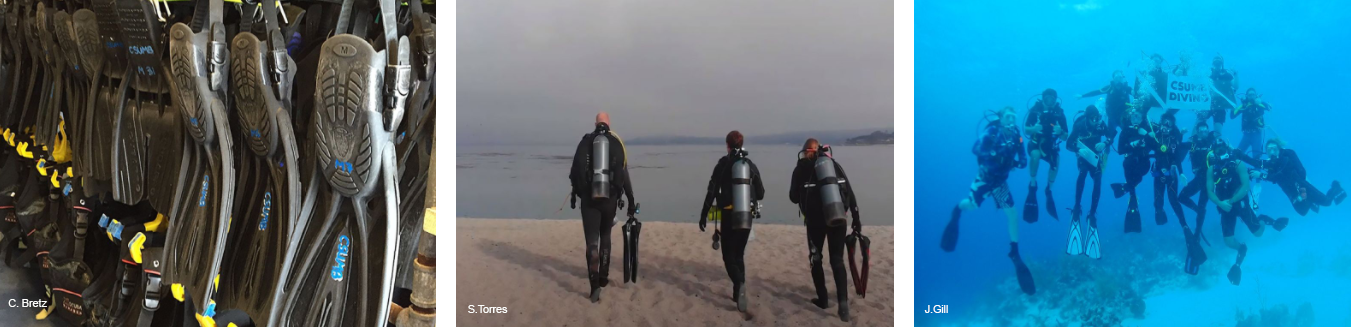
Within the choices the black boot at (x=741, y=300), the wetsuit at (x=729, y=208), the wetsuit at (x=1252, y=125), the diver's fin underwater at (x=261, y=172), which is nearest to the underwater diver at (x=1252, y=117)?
the wetsuit at (x=1252, y=125)

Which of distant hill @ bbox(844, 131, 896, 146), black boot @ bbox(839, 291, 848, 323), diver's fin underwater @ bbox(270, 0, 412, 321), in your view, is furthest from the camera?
black boot @ bbox(839, 291, 848, 323)

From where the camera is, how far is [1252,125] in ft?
7.67

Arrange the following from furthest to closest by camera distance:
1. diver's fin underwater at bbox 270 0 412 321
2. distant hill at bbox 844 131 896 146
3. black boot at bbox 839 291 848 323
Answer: black boot at bbox 839 291 848 323 < distant hill at bbox 844 131 896 146 < diver's fin underwater at bbox 270 0 412 321

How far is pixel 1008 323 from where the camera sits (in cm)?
244

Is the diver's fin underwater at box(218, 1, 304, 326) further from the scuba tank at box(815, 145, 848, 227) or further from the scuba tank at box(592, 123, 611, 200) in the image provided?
the scuba tank at box(815, 145, 848, 227)

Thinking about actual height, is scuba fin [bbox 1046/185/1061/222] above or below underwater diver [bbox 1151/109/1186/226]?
below

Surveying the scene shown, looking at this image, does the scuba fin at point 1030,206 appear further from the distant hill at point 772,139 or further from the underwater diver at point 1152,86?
the distant hill at point 772,139

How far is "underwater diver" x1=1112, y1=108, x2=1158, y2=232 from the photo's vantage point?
2.32 metres

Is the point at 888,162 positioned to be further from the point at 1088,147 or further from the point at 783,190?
the point at 1088,147

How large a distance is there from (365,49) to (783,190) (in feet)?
4.55

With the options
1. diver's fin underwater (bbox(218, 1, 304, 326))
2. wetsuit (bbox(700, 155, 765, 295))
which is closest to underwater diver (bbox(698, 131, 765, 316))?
wetsuit (bbox(700, 155, 765, 295))

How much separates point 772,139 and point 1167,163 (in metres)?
1.32

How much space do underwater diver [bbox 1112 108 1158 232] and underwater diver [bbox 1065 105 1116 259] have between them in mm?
57

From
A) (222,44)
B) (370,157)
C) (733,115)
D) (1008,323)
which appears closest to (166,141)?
(222,44)
